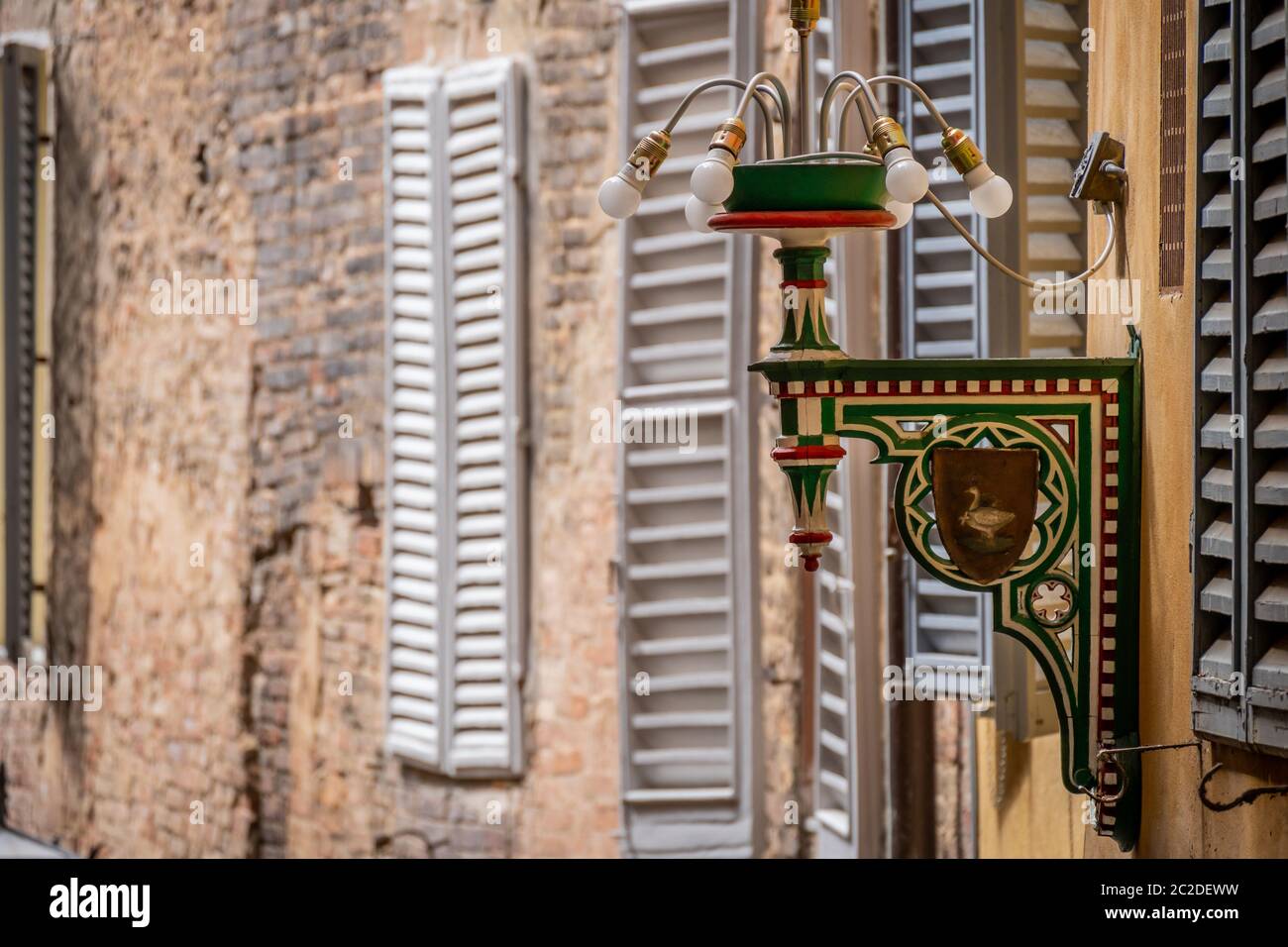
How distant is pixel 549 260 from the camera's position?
5777mm

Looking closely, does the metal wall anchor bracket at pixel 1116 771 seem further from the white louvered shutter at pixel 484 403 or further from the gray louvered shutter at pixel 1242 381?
the white louvered shutter at pixel 484 403

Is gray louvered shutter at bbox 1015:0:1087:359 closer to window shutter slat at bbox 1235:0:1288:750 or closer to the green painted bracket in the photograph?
the green painted bracket

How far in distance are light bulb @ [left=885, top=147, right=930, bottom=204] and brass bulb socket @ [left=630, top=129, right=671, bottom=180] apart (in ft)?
1.15

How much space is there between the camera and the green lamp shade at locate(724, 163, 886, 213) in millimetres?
2703

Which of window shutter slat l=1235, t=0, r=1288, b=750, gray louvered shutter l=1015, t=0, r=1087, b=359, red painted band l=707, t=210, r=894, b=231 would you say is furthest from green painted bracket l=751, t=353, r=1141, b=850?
gray louvered shutter l=1015, t=0, r=1087, b=359

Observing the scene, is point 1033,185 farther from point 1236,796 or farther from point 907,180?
point 1236,796

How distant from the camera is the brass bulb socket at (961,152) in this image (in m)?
2.78

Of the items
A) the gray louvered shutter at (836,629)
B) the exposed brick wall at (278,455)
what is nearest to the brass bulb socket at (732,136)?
the gray louvered shutter at (836,629)

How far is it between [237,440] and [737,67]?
2.63 meters

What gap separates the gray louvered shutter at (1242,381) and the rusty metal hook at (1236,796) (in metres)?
0.07

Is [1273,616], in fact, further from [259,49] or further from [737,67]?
[259,49]

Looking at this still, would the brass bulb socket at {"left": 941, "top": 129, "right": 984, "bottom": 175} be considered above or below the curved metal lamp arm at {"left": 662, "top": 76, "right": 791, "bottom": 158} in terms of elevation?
below

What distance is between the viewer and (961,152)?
279 cm
